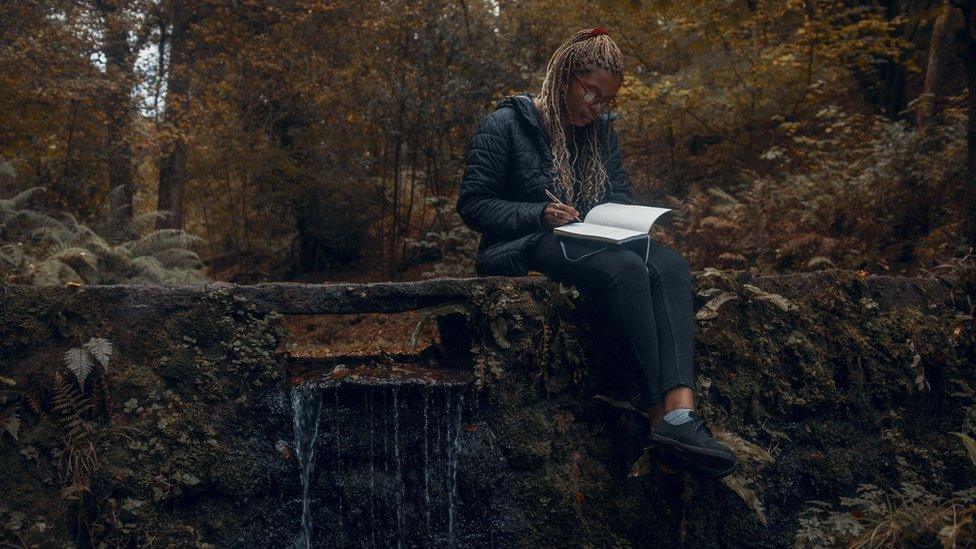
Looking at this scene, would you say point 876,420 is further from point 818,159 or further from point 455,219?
point 455,219

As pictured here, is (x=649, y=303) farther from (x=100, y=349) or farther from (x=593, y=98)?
(x=100, y=349)

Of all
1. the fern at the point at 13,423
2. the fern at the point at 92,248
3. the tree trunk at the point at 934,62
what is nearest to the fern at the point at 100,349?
the fern at the point at 13,423

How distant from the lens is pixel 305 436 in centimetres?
355

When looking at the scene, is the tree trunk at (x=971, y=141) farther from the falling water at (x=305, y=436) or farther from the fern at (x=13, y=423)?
the fern at (x=13, y=423)

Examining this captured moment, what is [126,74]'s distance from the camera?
32.1 ft

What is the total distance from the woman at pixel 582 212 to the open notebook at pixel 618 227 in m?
0.08

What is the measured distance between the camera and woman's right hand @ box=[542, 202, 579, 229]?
3650 millimetres

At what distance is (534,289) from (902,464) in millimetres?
2177

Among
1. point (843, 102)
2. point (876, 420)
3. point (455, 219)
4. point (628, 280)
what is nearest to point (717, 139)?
point (843, 102)

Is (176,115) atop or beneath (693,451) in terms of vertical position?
atop

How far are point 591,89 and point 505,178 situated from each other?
614mm

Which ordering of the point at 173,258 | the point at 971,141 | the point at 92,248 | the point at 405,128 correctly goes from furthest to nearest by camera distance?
the point at 405,128
the point at 173,258
the point at 92,248
the point at 971,141

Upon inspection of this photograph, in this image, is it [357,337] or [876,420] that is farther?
[357,337]

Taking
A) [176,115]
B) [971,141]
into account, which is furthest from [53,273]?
[971,141]
